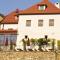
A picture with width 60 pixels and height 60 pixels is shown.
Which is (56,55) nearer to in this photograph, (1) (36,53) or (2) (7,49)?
(1) (36,53)

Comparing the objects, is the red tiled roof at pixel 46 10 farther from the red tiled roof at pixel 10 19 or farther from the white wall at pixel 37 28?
the red tiled roof at pixel 10 19

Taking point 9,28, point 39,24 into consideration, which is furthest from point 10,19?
point 39,24

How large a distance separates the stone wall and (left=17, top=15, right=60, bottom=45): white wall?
5843 millimetres

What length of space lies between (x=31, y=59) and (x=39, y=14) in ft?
34.1

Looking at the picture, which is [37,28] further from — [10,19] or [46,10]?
[10,19]

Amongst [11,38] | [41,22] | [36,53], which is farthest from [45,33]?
[36,53]

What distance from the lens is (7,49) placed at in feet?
137

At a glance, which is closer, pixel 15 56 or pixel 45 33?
pixel 15 56

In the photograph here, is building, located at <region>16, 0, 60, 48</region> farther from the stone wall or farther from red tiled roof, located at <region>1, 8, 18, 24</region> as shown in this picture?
red tiled roof, located at <region>1, 8, 18, 24</region>

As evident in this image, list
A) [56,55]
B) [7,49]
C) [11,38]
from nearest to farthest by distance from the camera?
[56,55], [7,49], [11,38]

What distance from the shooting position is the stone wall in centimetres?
3919

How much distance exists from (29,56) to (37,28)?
864 cm

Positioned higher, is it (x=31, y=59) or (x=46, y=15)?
(x=46, y=15)

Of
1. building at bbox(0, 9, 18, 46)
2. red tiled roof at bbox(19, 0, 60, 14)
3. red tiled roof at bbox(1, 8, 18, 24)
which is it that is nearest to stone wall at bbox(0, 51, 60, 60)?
building at bbox(0, 9, 18, 46)
